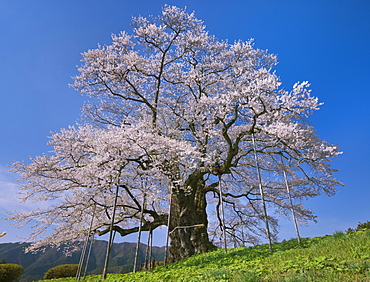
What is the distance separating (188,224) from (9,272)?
11.2 meters

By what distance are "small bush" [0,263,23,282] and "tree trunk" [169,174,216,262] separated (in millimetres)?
9746

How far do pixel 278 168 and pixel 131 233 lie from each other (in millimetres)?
8489

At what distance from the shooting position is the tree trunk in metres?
10.6

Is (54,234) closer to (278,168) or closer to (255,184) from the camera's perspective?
(255,184)

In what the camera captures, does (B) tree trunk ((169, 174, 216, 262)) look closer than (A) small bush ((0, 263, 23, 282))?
Yes

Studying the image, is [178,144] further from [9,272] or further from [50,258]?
[50,258]

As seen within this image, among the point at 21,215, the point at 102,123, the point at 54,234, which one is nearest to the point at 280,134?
the point at 102,123

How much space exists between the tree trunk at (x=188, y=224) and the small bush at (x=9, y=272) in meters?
9.75

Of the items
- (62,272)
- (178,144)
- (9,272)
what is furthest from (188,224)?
(9,272)

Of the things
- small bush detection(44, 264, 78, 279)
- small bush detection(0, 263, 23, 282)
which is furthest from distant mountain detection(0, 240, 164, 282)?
small bush detection(0, 263, 23, 282)

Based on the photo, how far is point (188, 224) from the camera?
36.0 feet

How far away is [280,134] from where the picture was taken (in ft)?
30.7

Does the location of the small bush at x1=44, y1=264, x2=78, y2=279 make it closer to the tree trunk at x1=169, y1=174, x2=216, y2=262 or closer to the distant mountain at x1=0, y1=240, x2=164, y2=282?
the tree trunk at x1=169, y1=174, x2=216, y2=262

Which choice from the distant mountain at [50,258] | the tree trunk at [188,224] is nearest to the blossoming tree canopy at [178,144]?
the tree trunk at [188,224]
